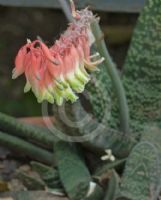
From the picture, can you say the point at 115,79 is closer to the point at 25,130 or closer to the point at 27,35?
the point at 25,130

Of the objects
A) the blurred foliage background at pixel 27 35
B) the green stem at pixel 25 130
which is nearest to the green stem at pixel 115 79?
the green stem at pixel 25 130

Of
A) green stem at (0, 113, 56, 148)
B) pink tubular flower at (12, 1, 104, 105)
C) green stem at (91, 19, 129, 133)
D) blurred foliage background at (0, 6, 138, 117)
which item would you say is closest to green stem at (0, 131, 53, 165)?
green stem at (0, 113, 56, 148)

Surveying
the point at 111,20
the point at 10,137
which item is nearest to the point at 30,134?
the point at 10,137

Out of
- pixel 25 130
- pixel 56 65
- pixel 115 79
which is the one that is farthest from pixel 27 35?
pixel 56 65

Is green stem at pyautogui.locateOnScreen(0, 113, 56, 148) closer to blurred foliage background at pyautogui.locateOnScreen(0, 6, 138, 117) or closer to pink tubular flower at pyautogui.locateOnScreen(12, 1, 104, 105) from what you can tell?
pink tubular flower at pyautogui.locateOnScreen(12, 1, 104, 105)

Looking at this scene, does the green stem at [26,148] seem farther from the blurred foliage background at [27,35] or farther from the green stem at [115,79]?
the blurred foliage background at [27,35]
